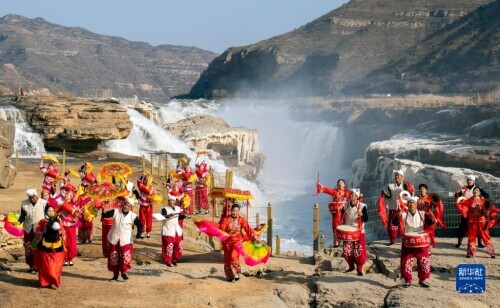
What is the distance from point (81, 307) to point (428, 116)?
4849 centimetres

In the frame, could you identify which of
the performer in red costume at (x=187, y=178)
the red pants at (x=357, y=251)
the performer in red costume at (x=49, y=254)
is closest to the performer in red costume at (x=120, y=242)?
the performer in red costume at (x=49, y=254)

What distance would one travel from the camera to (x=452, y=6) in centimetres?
13938

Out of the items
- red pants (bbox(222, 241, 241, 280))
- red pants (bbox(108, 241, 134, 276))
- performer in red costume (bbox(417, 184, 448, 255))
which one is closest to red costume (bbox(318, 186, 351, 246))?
performer in red costume (bbox(417, 184, 448, 255))

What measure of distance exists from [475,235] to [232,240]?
15.4ft

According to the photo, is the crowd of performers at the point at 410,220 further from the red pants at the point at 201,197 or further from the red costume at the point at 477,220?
the red pants at the point at 201,197

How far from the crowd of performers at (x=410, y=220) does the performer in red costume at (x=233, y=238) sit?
169 cm

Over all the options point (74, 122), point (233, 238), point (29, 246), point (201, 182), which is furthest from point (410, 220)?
point (74, 122)

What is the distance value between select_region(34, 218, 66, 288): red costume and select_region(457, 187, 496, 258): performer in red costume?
7244 mm

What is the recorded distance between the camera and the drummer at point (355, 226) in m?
10.8

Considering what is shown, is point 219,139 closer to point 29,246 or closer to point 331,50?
point 29,246

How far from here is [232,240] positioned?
1030 cm

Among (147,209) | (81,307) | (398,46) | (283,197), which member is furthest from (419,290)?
(398,46)

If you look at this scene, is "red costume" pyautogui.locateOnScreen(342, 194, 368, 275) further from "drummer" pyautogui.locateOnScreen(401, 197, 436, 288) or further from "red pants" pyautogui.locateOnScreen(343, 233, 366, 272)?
"drummer" pyautogui.locateOnScreen(401, 197, 436, 288)

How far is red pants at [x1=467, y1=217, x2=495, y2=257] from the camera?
39.0 ft
